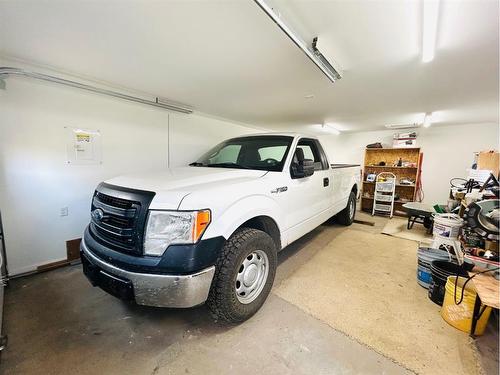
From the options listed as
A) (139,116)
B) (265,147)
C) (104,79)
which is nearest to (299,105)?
(265,147)

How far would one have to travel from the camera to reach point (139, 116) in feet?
11.3

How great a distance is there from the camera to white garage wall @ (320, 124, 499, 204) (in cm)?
547

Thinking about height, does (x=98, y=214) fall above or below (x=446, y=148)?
below

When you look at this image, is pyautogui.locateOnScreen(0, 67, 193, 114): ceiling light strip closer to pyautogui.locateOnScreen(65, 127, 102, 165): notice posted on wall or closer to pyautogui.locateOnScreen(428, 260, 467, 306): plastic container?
pyautogui.locateOnScreen(65, 127, 102, 165): notice posted on wall

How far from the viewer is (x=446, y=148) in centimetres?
592

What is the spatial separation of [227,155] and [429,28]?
2236 millimetres

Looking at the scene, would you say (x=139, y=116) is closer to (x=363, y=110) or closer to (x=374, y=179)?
Result: (x=363, y=110)

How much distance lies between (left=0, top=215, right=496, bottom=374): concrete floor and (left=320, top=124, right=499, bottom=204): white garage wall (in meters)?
6.44

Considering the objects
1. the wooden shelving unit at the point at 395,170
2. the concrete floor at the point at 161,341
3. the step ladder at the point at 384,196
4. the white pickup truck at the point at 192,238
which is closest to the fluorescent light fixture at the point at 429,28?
the white pickup truck at the point at 192,238

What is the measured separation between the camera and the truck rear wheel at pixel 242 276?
5.28 feet

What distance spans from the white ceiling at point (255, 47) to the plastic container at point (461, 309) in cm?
210

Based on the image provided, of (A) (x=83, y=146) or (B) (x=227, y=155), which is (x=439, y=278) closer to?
(B) (x=227, y=155)

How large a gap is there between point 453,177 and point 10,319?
8.70 metres

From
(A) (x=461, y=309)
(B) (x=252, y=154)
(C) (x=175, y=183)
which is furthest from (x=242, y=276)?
(A) (x=461, y=309)
